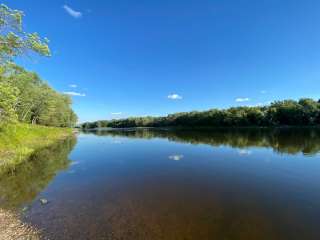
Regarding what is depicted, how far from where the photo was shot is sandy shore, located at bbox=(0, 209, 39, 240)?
25.0 ft

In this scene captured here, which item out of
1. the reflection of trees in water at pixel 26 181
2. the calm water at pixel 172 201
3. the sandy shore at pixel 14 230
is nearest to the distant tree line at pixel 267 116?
the calm water at pixel 172 201

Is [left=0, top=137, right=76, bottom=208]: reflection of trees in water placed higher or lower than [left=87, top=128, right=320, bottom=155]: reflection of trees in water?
lower

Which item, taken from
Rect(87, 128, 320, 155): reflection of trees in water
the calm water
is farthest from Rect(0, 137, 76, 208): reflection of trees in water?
Rect(87, 128, 320, 155): reflection of trees in water

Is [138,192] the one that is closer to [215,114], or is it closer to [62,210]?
[62,210]

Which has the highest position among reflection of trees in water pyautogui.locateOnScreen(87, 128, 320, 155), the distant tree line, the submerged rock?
the distant tree line

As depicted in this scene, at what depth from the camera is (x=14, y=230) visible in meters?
8.07

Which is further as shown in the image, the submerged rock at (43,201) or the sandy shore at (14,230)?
the submerged rock at (43,201)

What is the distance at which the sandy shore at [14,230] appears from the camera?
762 centimetres

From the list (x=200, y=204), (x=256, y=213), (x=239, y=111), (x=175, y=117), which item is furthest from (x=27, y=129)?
(x=175, y=117)

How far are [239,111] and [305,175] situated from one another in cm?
9285

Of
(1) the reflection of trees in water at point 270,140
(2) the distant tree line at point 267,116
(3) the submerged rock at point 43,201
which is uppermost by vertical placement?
(2) the distant tree line at point 267,116

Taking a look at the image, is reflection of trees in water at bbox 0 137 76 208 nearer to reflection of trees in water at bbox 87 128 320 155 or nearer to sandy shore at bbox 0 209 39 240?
sandy shore at bbox 0 209 39 240

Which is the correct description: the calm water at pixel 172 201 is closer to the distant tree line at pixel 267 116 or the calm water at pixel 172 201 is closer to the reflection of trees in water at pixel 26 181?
the reflection of trees in water at pixel 26 181

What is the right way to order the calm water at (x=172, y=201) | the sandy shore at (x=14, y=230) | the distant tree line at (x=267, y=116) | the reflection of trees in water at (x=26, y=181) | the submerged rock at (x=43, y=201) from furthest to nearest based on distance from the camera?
the distant tree line at (x=267, y=116) → the reflection of trees in water at (x=26, y=181) → the submerged rock at (x=43, y=201) → the calm water at (x=172, y=201) → the sandy shore at (x=14, y=230)
